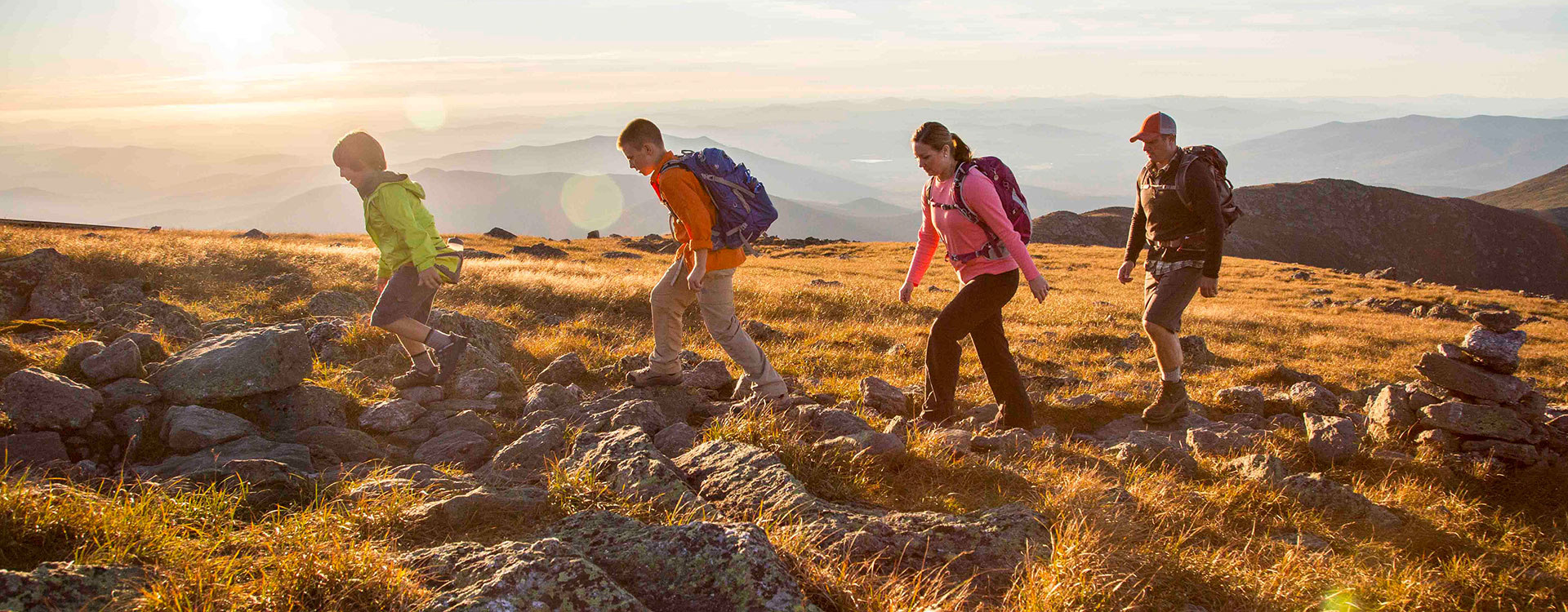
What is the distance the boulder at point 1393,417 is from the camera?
6.80 metres

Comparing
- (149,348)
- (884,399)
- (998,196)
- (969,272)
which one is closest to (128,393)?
(149,348)

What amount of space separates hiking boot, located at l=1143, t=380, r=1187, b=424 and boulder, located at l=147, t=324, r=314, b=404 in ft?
24.3

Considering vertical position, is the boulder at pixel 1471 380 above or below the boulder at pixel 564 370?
below

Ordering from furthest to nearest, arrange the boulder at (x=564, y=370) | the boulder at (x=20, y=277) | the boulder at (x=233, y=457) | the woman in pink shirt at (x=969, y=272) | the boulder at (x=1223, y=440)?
the boulder at (x=20, y=277) < the boulder at (x=564, y=370) < the boulder at (x=1223, y=440) < the woman in pink shirt at (x=969, y=272) < the boulder at (x=233, y=457)

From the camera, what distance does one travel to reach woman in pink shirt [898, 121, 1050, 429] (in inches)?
233

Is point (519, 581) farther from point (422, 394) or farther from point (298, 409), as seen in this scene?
point (422, 394)

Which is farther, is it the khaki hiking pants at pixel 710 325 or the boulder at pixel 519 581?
the khaki hiking pants at pixel 710 325

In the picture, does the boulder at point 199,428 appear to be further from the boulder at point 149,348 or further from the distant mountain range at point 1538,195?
the distant mountain range at point 1538,195

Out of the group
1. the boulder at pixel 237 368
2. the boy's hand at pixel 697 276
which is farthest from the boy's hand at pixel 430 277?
the boy's hand at pixel 697 276

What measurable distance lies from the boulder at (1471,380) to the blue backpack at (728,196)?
6.08m

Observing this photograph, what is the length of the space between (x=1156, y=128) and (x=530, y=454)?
19.1 ft

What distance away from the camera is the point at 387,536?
10.4 ft

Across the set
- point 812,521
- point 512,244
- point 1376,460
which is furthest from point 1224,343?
point 512,244

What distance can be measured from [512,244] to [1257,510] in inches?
1683
